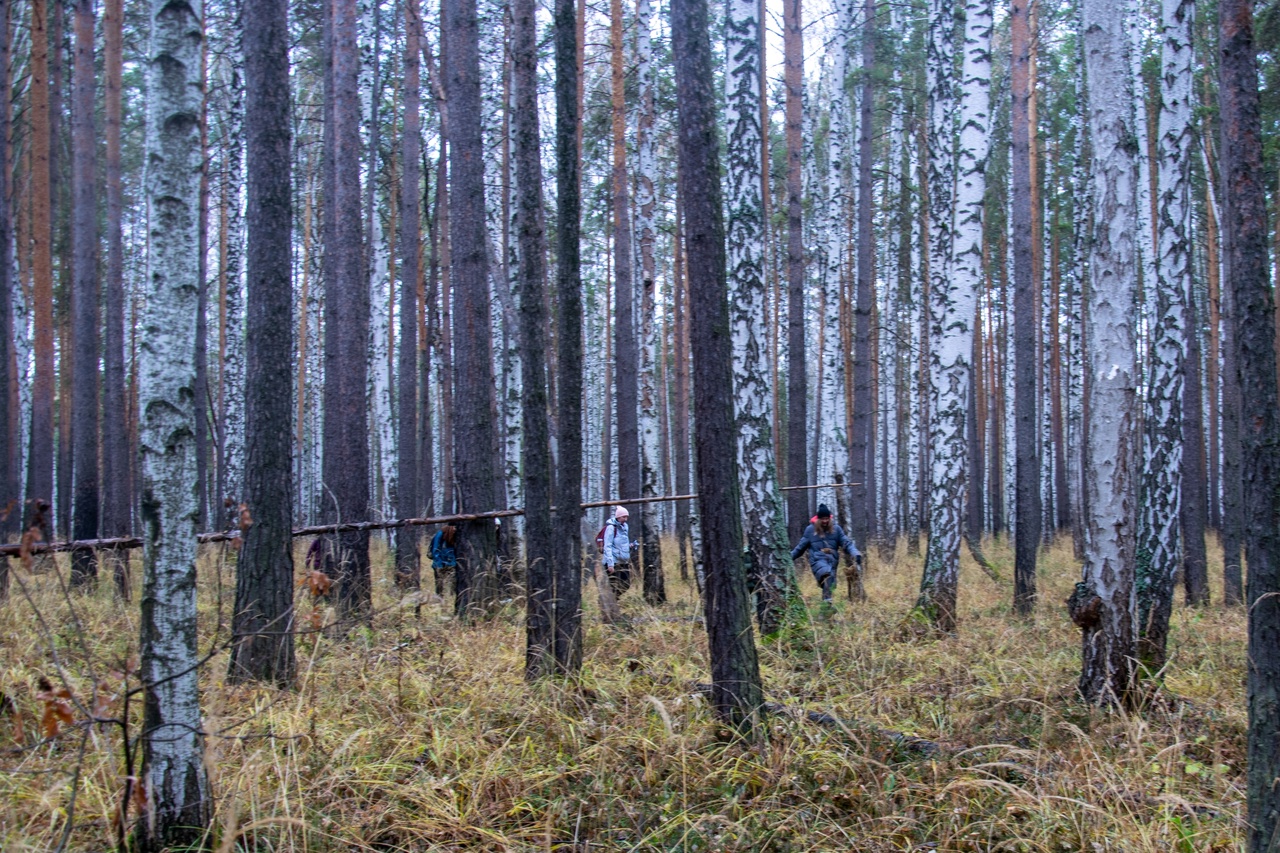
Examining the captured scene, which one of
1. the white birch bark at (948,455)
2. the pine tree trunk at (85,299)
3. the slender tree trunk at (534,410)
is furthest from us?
the pine tree trunk at (85,299)

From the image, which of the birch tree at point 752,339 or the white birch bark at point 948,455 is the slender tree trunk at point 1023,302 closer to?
the white birch bark at point 948,455

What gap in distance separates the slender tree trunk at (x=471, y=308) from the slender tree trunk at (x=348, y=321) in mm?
1044

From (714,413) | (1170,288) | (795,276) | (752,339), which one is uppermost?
(795,276)

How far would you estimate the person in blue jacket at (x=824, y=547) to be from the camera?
32.5 ft

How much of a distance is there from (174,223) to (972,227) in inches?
298

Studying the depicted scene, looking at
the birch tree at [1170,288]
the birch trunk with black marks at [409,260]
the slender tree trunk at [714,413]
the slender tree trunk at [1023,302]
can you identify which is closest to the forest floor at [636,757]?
the slender tree trunk at [714,413]

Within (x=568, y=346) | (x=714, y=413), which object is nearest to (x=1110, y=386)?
(x=714, y=413)

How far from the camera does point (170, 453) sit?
10.3 ft

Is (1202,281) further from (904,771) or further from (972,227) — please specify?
(904,771)


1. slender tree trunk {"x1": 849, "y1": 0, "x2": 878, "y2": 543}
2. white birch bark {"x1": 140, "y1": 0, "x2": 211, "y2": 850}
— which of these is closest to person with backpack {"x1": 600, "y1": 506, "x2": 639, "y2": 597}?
slender tree trunk {"x1": 849, "y1": 0, "x2": 878, "y2": 543}

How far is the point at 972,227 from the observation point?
862 centimetres

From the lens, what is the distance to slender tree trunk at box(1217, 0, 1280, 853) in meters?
2.97

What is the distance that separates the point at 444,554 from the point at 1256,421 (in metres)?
8.56

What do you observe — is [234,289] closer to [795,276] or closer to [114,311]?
[114,311]
